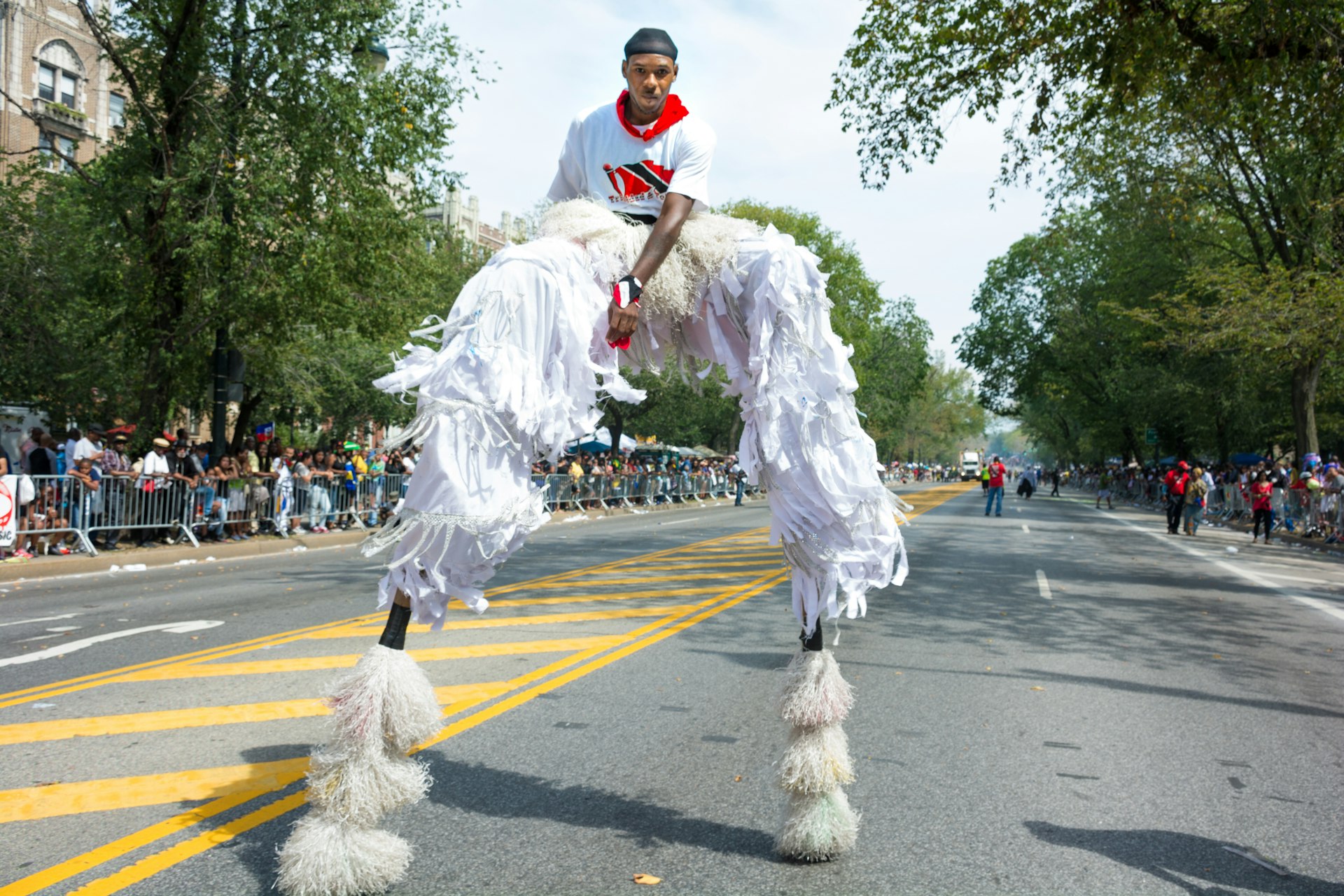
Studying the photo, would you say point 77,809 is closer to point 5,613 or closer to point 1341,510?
point 5,613

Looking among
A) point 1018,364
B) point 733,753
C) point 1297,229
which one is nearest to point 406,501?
point 733,753

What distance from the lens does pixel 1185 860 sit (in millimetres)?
3453

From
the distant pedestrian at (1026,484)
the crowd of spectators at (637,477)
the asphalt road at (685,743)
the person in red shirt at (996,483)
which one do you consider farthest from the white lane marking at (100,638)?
the distant pedestrian at (1026,484)

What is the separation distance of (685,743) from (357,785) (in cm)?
223

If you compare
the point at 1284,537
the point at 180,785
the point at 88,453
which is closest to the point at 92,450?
the point at 88,453

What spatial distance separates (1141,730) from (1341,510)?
831 inches

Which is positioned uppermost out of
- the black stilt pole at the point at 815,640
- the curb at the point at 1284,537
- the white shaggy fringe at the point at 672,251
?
the white shaggy fringe at the point at 672,251

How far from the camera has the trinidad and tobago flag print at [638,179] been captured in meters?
3.48

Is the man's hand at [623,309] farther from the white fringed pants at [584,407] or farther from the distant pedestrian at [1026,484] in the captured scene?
the distant pedestrian at [1026,484]

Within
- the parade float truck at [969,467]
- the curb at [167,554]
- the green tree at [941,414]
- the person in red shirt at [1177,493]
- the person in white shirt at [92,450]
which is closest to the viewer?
the curb at [167,554]

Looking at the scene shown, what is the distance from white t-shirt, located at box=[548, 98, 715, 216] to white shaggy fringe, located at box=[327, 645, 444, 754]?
1652 mm

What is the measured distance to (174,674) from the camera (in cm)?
596

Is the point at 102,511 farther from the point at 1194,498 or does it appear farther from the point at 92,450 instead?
the point at 1194,498

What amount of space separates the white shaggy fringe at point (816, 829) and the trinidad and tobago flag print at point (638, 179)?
1.99 meters
